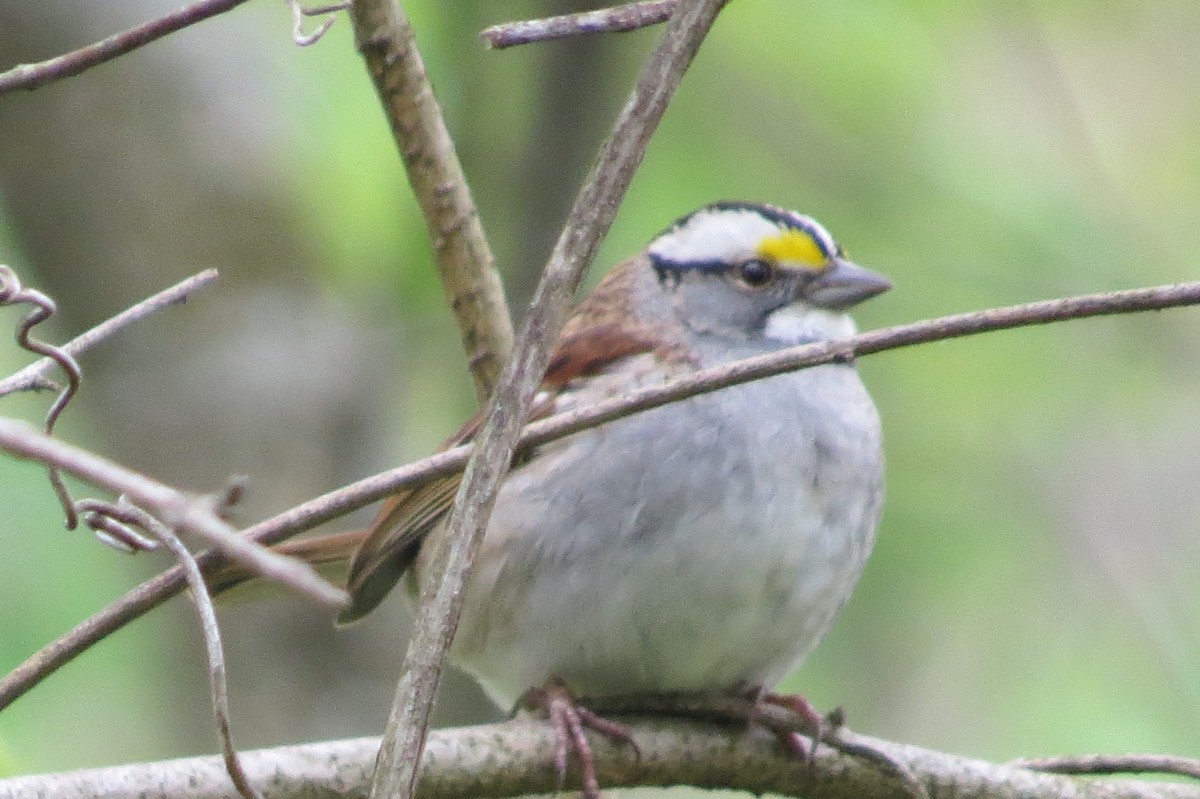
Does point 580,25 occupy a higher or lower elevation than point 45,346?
higher

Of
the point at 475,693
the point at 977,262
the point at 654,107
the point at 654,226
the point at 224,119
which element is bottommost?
the point at 475,693

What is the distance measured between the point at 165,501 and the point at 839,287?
7.50 ft

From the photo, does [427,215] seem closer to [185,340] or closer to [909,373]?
[185,340]

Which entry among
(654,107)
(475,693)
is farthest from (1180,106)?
(654,107)

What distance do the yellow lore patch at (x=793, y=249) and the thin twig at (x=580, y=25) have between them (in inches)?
61.6

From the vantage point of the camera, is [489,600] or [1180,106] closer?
[489,600]

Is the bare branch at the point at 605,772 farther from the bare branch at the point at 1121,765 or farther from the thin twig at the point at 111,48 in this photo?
the thin twig at the point at 111,48

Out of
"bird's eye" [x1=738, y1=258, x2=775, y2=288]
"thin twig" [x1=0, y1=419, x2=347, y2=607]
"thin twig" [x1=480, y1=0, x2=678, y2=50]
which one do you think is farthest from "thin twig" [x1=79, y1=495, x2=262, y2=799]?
"bird's eye" [x1=738, y1=258, x2=775, y2=288]

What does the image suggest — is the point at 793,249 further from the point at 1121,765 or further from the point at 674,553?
the point at 1121,765

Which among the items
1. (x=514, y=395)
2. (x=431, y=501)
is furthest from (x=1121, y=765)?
(x=431, y=501)

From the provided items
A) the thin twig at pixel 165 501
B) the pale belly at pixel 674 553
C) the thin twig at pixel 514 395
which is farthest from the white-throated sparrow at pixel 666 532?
the thin twig at pixel 165 501

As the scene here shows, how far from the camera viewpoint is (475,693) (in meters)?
4.54

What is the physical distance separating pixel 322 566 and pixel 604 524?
829 mm

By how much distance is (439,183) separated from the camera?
2.40m
